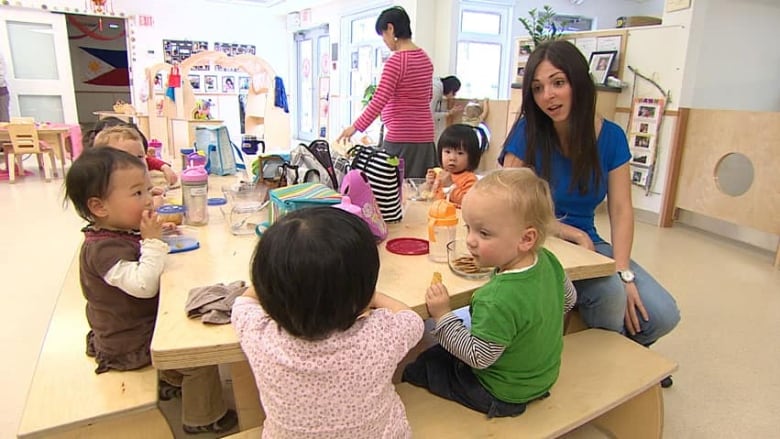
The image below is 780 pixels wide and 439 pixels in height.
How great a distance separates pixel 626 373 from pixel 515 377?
0.39 meters

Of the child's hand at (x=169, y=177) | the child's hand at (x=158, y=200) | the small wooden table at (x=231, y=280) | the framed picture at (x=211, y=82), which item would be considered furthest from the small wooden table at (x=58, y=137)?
the small wooden table at (x=231, y=280)

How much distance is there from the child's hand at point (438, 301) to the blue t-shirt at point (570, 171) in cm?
84

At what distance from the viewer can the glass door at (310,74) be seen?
900cm

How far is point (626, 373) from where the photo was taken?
133 centimetres

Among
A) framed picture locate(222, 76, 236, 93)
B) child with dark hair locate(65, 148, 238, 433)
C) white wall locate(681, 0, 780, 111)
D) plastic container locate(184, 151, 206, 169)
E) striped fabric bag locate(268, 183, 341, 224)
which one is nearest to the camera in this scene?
child with dark hair locate(65, 148, 238, 433)

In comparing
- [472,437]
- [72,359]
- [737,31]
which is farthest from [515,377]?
[737,31]

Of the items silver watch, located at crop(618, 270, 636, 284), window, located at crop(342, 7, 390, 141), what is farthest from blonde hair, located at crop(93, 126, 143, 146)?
window, located at crop(342, 7, 390, 141)

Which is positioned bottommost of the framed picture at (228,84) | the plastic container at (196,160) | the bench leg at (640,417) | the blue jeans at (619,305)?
the bench leg at (640,417)

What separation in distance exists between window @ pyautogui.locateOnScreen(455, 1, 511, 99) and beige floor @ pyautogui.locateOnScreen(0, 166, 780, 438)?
10.8ft

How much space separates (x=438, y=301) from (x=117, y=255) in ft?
2.47

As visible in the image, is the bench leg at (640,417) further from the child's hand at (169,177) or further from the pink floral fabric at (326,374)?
the child's hand at (169,177)

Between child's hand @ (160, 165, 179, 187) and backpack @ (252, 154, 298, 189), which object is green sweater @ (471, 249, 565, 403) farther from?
child's hand @ (160, 165, 179, 187)

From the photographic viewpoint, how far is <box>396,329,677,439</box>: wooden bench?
1102 millimetres

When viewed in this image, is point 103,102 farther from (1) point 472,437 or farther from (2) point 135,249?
(1) point 472,437
